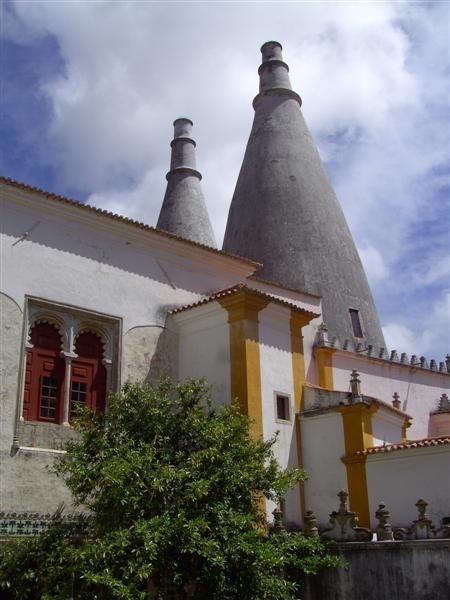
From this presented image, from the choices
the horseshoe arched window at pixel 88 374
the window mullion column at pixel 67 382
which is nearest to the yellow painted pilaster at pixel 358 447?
the horseshoe arched window at pixel 88 374

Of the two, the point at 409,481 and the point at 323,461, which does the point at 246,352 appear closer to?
the point at 323,461

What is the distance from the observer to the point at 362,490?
1462cm

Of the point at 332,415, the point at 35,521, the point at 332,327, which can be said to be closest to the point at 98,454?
the point at 35,521

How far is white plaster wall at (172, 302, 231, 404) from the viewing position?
15.8 metres

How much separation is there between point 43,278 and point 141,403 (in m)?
4.97

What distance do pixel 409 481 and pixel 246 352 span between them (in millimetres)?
4340

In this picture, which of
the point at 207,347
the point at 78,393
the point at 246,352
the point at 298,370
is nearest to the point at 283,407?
the point at 298,370

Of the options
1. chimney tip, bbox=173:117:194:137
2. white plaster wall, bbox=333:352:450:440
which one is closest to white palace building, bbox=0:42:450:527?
white plaster wall, bbox=333:352:450:440

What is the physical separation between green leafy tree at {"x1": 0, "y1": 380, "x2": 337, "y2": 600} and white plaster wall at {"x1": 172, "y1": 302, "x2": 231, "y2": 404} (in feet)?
13.7

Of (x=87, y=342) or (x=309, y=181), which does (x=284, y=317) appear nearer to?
(x=87, y=342)

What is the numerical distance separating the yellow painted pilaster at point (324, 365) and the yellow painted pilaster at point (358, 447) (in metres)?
4.40

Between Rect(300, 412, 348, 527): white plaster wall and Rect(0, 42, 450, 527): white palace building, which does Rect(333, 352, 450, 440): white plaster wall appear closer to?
Rect(0, 42, 450, 527): white palace building

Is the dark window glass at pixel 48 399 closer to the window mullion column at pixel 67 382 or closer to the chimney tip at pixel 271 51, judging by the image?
the window mullion column at pixel 67 382

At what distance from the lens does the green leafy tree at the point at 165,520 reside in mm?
9375
